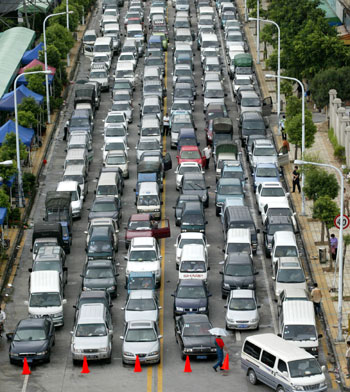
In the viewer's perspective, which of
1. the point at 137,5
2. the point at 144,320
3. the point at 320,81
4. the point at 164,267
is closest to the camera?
the point at 144,320

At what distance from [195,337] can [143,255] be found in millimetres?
9456

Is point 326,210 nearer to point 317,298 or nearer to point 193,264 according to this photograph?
point 317,298

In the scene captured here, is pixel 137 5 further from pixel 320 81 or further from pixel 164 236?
pixel 164 236

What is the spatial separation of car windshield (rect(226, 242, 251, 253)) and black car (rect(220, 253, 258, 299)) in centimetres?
214

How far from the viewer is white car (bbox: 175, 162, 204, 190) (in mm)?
71875

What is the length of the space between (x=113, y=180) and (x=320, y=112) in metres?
21.9

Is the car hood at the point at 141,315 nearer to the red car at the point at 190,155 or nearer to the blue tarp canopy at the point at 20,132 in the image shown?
the red car at the point at 190,155

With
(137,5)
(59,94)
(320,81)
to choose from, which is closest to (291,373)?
(320,81)

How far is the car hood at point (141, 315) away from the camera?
54.1 m

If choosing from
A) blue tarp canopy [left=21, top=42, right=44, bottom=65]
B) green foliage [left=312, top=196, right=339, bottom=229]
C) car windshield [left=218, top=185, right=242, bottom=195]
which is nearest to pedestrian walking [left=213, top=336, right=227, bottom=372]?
green foliage [left=312, top=196, right=339, bottom=229]

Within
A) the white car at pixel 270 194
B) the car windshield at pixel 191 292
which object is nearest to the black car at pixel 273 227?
the white car at pixel 270 194

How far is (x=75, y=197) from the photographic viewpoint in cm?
6888

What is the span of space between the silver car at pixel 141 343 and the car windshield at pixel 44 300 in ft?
16.2

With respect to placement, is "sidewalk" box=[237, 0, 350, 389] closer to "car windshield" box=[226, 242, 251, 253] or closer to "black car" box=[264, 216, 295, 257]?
"black car" box=[264, 216, 295, 257]
